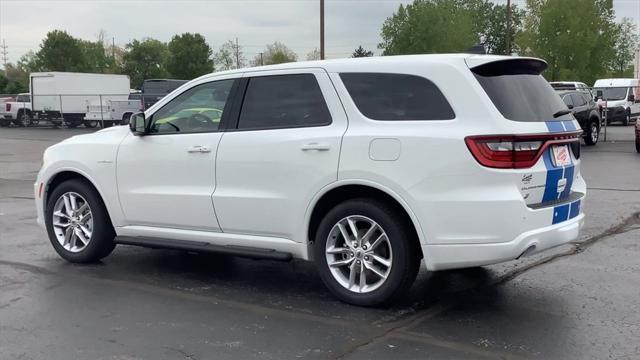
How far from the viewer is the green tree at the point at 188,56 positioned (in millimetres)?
55750

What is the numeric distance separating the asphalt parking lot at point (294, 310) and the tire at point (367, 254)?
15cm

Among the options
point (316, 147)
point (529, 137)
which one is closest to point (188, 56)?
point (316, 147)

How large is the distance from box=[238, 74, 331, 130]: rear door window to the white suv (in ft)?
0.04

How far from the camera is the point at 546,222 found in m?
4.72

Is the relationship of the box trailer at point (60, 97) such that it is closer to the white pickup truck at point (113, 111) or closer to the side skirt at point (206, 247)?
the white pickup truck at point (113, 111)

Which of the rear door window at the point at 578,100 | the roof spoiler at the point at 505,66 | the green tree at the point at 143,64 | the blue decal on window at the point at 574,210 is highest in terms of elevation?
the green tree at the point at 143,64

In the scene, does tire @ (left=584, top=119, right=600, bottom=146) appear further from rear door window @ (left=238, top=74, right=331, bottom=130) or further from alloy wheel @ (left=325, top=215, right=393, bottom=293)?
alloy wheel @ (left=325, top=215, right=393, bottom=293)

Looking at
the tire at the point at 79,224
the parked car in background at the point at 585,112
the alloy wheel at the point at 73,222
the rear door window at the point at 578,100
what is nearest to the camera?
the tire at the point at 79,224

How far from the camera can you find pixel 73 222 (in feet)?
21.7

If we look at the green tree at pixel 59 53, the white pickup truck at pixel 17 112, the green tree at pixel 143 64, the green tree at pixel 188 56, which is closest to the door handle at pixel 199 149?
the white pickup truck at pixel 17 112

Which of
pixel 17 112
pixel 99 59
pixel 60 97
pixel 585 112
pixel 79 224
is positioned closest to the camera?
pixel 79 224

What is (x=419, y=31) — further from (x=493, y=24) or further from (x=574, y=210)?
(x=493, y=24)

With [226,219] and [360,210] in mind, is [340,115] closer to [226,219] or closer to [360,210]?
[360,210]

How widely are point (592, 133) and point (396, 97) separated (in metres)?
18.4
